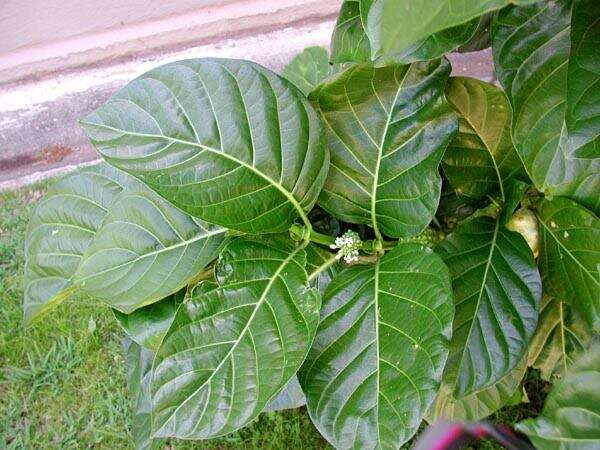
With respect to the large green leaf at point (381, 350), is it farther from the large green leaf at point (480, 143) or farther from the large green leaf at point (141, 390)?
the large green leaf at point (141, 390)

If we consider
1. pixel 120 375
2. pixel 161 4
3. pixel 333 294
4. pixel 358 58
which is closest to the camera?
pixel 358 58

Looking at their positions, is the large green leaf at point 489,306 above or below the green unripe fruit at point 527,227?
below

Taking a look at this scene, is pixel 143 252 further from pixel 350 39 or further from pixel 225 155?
pixel 350 39

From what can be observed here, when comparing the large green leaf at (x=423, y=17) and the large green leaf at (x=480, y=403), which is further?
the large green leaf at (x=480, y=403)

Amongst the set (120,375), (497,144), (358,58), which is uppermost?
(358,58)

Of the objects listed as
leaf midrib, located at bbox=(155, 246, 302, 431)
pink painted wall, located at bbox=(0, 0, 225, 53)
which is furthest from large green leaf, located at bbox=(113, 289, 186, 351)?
pink painted wall, located at bbox=(0, 0, 225, 53)

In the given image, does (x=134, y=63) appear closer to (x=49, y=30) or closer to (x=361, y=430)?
(x=49, y=30)

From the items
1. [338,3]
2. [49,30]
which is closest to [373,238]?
[338,3]

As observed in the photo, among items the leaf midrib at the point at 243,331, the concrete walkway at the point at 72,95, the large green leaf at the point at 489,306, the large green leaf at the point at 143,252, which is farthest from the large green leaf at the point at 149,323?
the concrete walkway at the point at 72,95
